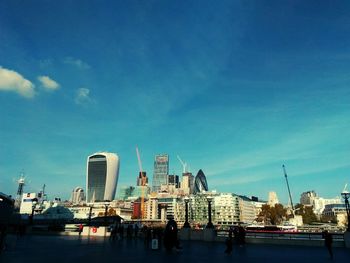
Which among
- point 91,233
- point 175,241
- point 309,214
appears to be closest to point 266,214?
point 309,214

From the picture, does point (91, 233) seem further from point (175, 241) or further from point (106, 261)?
point (106, 261)

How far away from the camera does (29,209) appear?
6969 inches

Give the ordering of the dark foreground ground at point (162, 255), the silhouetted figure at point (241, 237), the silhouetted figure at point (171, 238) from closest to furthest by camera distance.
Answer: the dark foreground ground at point (162, 255) → the silhouetted figure at point (171, 238) → the silhouetted figure at point (241, 237)

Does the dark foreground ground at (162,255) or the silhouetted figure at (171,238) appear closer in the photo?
the dark foreground ground at (162,255)

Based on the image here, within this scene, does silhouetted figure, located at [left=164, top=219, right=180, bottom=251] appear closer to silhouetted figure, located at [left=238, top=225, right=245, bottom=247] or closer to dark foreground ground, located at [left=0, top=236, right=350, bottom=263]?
dark foreground ground, located at [left=0, top=236, right=350, bottom=263]

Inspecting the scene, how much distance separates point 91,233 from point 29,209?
5873 inches

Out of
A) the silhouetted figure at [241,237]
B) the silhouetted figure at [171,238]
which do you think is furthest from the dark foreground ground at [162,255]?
the silhouetted figure at [241,237]

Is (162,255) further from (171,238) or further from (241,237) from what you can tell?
(241,237)


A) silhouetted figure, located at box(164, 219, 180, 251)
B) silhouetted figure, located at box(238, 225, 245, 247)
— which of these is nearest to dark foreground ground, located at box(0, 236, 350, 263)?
silhouetted figure, located at box(164, 219, 180, 251)

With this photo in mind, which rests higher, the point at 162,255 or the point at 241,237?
the point at 241,237

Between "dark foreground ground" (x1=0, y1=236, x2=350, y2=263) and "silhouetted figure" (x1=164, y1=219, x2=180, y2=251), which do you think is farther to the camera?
"silhouetted figure" (x1=164, y1=219, x2=180, y2=251)

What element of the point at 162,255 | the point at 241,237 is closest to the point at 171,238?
the point at 162,255

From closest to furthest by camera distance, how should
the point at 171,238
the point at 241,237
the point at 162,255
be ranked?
the point at 162,255 < the point at 171,238 < the point at 241,237

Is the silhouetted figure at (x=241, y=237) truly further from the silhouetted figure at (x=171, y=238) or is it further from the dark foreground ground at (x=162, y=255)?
the silhouetted figure at (x=171, y=238)
